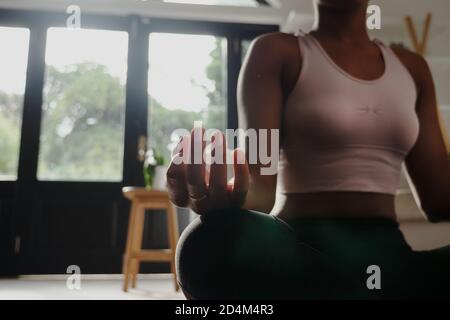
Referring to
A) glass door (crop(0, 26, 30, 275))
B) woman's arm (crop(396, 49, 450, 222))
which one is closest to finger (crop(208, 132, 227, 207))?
woman's arm (crop(396, 49, 450, 222))

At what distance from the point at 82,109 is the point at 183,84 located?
2.67ft

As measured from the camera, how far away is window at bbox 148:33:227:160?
3.45 metres

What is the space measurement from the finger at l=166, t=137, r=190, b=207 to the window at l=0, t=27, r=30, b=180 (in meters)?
3.30

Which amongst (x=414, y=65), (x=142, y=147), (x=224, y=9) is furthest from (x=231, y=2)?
(x=414, y=65)

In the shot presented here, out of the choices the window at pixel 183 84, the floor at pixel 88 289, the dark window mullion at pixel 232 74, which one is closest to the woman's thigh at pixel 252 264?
the floor at pixel 88 289

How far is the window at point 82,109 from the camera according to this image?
3.33 metres

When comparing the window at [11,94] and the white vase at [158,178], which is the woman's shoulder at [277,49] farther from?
the window at [11,94]

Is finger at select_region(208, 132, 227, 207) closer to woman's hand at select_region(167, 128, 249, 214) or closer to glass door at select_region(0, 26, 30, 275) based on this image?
woman's hand at select_region(167, 128, 249, 214)

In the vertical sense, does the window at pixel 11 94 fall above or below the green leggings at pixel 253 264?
above

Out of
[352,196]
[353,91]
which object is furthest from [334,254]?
[353,91]

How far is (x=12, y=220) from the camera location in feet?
10.5

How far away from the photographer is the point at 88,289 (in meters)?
2.44

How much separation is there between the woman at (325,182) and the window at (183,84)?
2.80m
